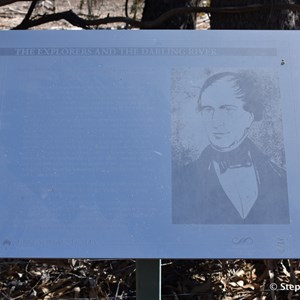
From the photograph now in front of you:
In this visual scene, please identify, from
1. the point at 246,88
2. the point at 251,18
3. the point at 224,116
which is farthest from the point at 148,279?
the point at 251,18

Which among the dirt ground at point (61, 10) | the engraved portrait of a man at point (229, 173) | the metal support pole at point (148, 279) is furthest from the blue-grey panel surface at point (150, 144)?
the dirt ground at point (61, 10)

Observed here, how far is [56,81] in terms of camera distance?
1.87m

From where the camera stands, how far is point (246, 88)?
73.5 inches

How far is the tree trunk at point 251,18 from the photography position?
2699 mm

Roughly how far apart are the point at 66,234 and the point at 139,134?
38 centimetres

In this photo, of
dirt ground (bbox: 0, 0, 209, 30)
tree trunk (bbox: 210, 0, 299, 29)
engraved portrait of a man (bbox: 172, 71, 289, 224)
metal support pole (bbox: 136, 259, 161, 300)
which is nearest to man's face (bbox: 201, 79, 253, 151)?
engraved portrait of a man (bbox: 172, 71, 289, 224)

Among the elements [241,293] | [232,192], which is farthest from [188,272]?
[232,192]

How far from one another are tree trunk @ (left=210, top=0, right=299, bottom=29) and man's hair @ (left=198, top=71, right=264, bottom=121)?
900 millimetres

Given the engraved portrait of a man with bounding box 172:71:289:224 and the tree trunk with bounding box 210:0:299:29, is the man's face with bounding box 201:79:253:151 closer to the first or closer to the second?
the engraved portrait of a man with bounding box 172:71:289:224

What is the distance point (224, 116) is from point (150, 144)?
253 millimetres

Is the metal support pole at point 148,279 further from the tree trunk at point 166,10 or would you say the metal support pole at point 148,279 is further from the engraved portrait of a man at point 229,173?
the tree trunk at point 166,10

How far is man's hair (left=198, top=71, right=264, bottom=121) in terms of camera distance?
1847 millimetres

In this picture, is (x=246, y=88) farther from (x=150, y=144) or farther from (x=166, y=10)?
(x=166, y=10)

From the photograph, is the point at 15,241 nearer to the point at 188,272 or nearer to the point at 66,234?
the point at 66,234
